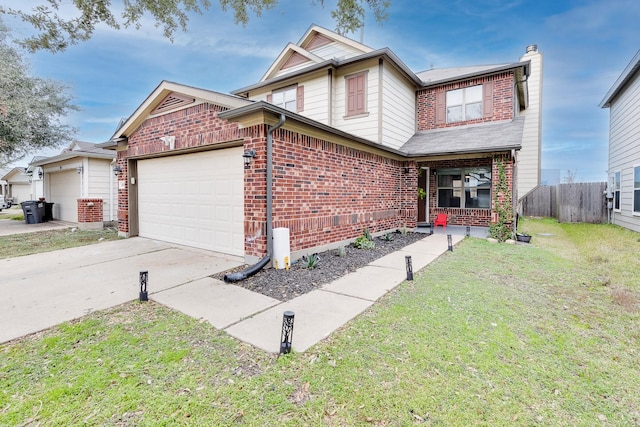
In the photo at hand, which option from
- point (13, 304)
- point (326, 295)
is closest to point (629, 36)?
point (326, 295)

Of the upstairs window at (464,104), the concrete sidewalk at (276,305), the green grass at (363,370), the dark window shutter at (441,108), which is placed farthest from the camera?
the dark window shutter at (441,108)

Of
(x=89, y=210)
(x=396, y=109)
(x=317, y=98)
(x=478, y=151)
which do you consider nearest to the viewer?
(x=478, y=151)

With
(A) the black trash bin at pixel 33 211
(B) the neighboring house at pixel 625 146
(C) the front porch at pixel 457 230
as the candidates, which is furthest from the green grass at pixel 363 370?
(A) the black trash bin at pixel 33 211

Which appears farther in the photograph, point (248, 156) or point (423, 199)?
point (423, 199)

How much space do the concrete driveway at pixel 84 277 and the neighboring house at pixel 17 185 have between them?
36073 millimetres

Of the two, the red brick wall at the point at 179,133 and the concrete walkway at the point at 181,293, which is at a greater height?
the red brick wall at the point at 179,133

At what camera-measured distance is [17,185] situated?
3441 cm

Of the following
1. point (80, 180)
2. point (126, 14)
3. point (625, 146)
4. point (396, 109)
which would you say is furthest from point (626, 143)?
point (80, 180)

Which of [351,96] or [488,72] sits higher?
[488,72]

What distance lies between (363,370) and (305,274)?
3.01m

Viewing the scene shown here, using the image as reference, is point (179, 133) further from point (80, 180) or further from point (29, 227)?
point (29, 227)

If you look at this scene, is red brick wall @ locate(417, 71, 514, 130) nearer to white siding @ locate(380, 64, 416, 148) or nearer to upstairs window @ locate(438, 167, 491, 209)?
white siding @ locate(380, 64, 416, 148)

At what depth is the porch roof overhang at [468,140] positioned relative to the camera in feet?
29.6

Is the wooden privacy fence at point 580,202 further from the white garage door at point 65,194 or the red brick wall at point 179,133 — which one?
the white garage door at point 65,194
